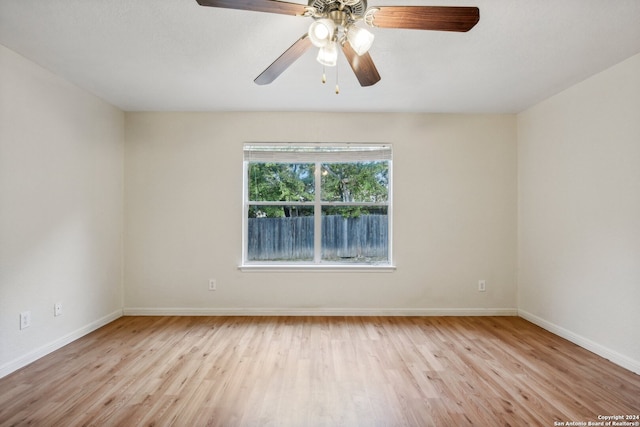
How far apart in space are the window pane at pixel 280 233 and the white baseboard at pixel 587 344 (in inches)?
103

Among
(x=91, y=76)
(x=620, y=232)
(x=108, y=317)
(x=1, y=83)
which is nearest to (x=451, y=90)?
(x=620, y=232)

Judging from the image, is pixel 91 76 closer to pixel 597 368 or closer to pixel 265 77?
pixel 265 77

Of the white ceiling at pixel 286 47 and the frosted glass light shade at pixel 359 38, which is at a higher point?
the white ceiling at pixel 286 47

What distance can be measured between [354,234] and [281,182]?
112 centimetres

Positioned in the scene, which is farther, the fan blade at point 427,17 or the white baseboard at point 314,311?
the white baseboard at point 314,311

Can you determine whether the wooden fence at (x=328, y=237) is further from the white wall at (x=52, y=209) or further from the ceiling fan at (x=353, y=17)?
the ceiling fan at (x=353, y=17)

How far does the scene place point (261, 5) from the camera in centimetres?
136

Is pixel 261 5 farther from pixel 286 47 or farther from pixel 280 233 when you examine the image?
pixel 280 233

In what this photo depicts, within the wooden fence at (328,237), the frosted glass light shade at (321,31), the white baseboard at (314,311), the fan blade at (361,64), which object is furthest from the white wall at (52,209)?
the fan blade at (361,64)

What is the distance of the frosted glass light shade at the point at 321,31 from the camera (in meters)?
1.40

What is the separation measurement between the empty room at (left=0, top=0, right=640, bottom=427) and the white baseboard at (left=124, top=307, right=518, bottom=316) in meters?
0.02

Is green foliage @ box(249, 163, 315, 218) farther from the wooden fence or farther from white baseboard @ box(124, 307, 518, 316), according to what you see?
white baseboard @ box(124, 307, 518, 316)

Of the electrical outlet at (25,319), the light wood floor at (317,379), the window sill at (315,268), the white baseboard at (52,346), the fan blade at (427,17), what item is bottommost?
the light wood floor at (317,379)

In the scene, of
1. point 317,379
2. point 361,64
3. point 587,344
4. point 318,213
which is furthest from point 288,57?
point 587,344
